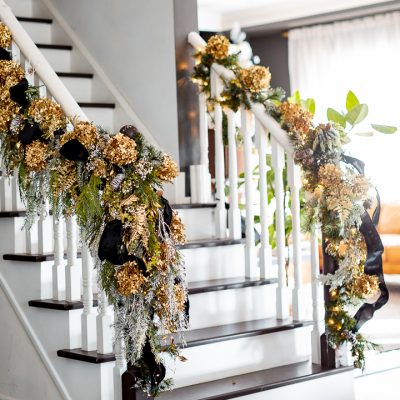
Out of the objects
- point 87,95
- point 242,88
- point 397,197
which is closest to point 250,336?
point 242,88

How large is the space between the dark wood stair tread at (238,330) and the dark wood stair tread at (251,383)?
0.58 ft

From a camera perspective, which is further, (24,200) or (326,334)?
(326,334)

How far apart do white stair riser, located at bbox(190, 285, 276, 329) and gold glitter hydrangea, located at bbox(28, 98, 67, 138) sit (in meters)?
1.09

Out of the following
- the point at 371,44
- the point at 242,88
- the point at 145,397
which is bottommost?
the point at 145,397

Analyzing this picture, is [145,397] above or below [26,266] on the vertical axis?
below

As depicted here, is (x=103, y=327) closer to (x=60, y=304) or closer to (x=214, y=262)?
(x=60, y=304)

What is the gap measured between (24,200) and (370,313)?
166 cm

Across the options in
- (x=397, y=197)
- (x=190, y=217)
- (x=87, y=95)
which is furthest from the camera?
(x=397, y=197)

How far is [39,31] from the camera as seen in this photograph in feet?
18.2

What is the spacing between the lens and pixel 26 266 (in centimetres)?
385

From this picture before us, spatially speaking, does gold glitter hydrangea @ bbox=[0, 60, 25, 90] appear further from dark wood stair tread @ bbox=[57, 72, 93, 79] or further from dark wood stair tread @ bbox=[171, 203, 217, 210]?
dark wood stair tread @ bbox=[57, 72, 93, 79]

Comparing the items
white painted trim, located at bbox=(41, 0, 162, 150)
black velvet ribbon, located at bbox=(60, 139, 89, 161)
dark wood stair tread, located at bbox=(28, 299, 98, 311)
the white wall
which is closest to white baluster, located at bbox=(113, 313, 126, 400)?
dark wood stair tread, located at bbox=(28, 299, 98, 311)

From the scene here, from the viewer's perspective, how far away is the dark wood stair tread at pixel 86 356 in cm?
335

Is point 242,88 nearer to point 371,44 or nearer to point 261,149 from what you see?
point 261,149
